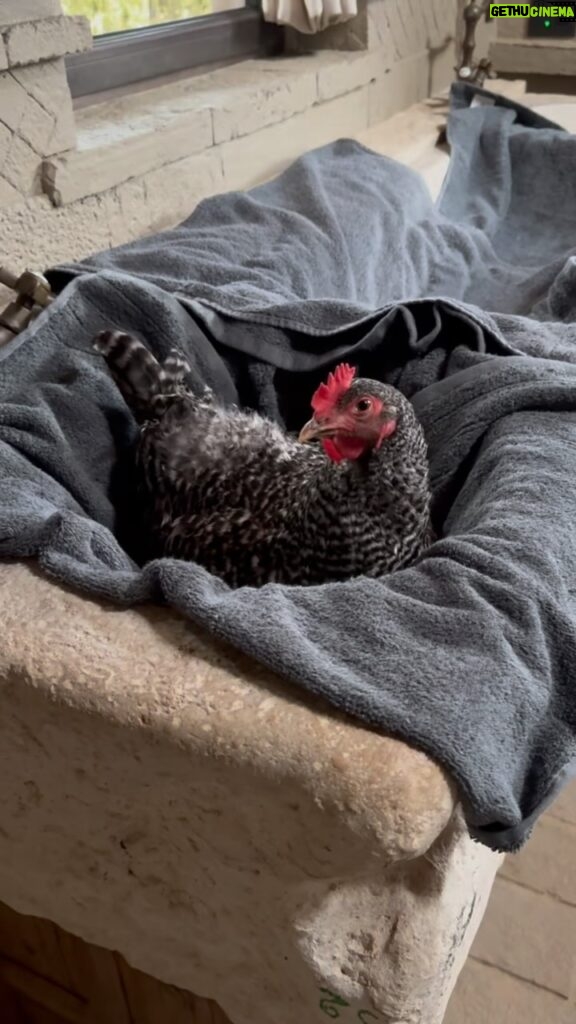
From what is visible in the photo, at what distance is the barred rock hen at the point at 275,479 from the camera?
958 mm

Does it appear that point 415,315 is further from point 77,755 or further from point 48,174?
point 77,755

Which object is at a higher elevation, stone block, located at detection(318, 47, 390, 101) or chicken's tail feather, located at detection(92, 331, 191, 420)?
stone block, located at detection(318, 47, 390, 101)

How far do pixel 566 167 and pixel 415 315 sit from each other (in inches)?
49.6

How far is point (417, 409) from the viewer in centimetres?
120

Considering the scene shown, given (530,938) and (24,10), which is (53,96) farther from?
(530,938)

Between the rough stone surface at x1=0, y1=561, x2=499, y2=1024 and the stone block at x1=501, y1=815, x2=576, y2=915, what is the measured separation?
0.61m

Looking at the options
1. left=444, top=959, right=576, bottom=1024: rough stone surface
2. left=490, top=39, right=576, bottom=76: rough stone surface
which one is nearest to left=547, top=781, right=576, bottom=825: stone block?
left=444, top=959, right=576, bottom=1024: rough stone surface

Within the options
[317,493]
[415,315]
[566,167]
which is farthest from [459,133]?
[317,493]

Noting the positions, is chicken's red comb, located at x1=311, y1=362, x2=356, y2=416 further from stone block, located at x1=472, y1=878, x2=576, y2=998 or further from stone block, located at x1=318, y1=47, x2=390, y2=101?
stone block, located at x1=318, y1=47, x2=390, y2=101

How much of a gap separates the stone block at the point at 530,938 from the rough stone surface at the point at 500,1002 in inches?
0.6

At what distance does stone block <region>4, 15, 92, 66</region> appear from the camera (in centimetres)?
121

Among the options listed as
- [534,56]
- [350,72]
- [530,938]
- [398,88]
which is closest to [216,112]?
[350,72]

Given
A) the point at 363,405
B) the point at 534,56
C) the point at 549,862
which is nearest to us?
the point at 363,405

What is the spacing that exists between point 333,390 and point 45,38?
2.26 feet
